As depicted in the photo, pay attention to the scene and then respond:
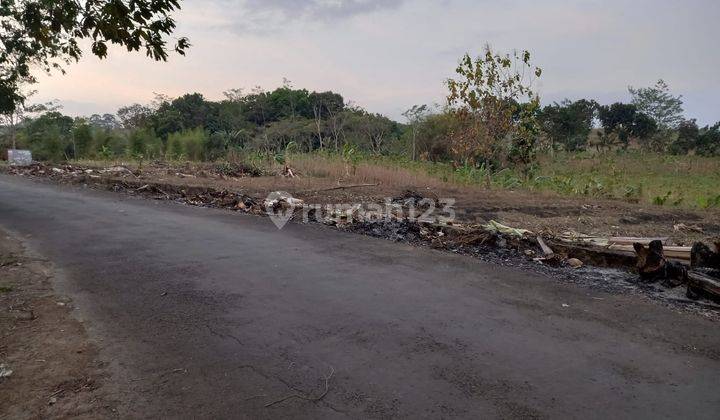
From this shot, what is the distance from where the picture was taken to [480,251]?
757 cm

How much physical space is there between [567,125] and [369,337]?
38.8 meters

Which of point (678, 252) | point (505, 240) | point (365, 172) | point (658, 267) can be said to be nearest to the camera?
point (658, 267)

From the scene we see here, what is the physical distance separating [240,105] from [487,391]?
51.1 meters

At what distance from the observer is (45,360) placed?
141 inches

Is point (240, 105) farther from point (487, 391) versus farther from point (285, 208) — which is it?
point (487, 391)

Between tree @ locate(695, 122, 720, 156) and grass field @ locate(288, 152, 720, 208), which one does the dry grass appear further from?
tree @ locate(695, 122, 720, 156)

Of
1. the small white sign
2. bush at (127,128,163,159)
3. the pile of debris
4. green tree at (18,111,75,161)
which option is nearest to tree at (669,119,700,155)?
the pile of debris

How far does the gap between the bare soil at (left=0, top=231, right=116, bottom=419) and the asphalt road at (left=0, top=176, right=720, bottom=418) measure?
150 millimetres

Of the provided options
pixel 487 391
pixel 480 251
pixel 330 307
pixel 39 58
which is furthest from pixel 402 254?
pixel 39 58

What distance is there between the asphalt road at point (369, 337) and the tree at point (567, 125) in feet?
114

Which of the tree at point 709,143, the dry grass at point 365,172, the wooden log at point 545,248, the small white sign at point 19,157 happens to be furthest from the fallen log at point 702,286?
the tree at point 709,143

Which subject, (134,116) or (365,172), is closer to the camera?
(365,172)

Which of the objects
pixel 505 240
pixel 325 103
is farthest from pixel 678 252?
pixel 325 103

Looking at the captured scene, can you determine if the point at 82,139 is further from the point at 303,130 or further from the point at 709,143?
the point at 709,143
